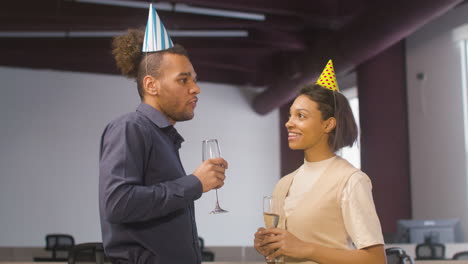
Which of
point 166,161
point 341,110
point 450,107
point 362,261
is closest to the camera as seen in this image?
point 166,161

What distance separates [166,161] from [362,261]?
587 mm

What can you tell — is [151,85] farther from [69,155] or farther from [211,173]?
[69,155]

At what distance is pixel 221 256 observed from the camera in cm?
468

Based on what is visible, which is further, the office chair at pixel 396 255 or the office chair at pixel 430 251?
the office chair at pixel 430 251

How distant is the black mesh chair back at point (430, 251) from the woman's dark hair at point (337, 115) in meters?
3.17

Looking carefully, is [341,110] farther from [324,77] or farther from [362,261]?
[362,261]

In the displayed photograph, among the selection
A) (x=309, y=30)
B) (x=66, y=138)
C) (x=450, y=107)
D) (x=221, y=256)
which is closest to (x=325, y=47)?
(x=309, y=30)

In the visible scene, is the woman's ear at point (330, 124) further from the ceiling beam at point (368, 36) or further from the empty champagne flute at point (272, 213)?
the ceiling beam at point (368, 36)

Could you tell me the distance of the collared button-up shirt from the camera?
1.23 m

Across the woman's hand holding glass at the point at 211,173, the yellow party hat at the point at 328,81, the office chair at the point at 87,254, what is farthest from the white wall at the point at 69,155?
the woman's hand holding glass at the point at 211,173

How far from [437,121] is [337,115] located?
5.97 m

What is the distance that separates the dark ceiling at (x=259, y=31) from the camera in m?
5.70

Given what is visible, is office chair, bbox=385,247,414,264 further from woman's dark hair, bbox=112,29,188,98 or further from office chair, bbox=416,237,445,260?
office chair, bbox=416,237,445,260

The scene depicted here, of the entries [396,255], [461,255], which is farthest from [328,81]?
[461,255]
